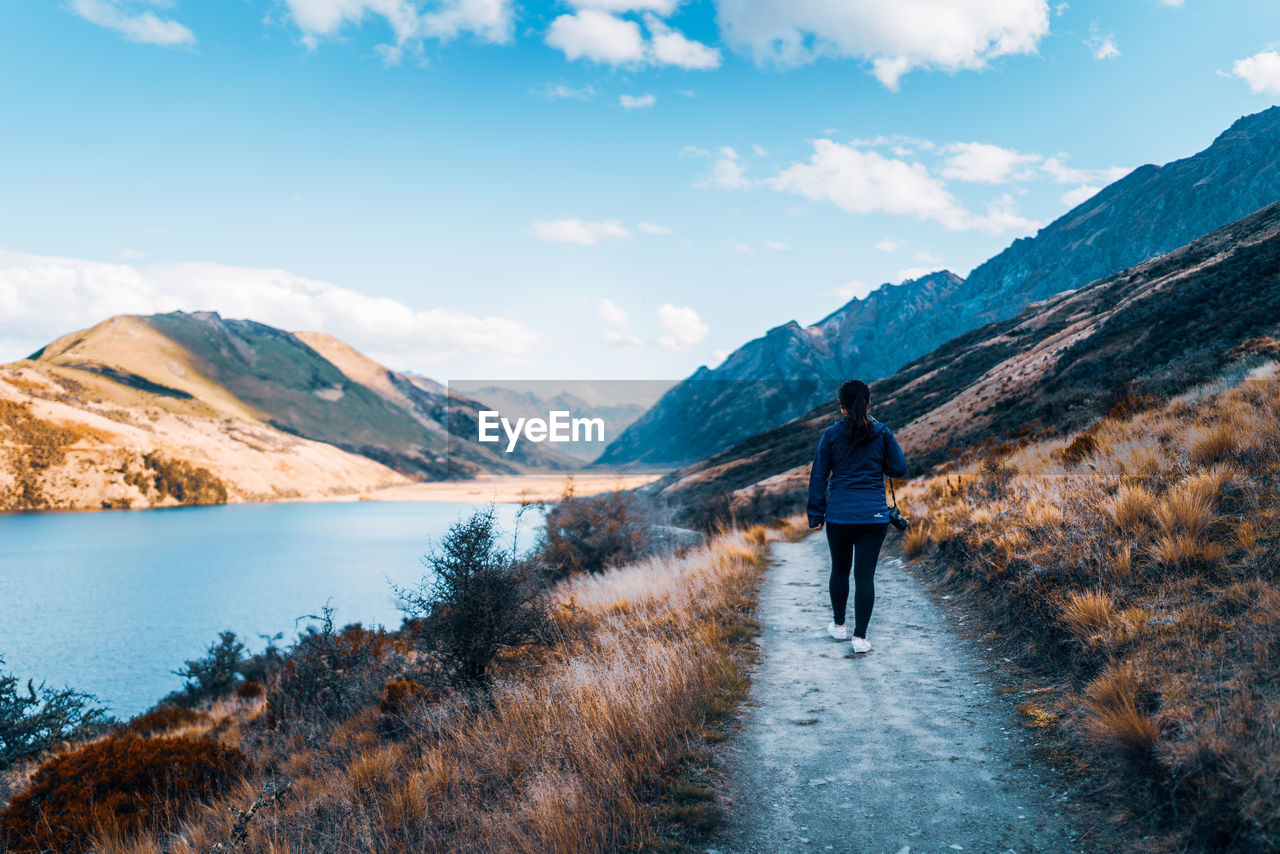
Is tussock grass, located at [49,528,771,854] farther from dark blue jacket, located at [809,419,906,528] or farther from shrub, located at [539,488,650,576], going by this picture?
shrub, located at [539,488,650,576]

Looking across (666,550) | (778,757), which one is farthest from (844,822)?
(666,550)

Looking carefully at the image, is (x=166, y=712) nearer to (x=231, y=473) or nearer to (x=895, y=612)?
(x=895, y=612)

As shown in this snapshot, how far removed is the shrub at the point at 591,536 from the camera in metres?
17.5

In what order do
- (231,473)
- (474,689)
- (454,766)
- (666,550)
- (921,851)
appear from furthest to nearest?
(231,473)
(666,550)
(474,689)
(454,766)
(921,851)

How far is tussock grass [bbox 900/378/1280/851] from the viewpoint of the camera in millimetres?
2689

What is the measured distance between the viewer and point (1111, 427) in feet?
34.0

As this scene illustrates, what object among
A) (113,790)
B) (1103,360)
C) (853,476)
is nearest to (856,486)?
(853,476)

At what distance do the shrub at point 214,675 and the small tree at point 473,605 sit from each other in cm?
1583

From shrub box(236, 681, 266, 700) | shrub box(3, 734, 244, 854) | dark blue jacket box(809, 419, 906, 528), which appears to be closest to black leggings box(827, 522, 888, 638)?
dark blue jacket box(809, 419, 906, 528)

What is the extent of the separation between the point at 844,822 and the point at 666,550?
1606cm

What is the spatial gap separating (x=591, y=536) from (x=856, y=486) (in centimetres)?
1329

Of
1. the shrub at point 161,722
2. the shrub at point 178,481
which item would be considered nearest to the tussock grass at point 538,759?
the shrub at point 161,722

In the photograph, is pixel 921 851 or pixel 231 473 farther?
pixel 231 473

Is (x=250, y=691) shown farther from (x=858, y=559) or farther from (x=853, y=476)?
(x=853, y=476)
